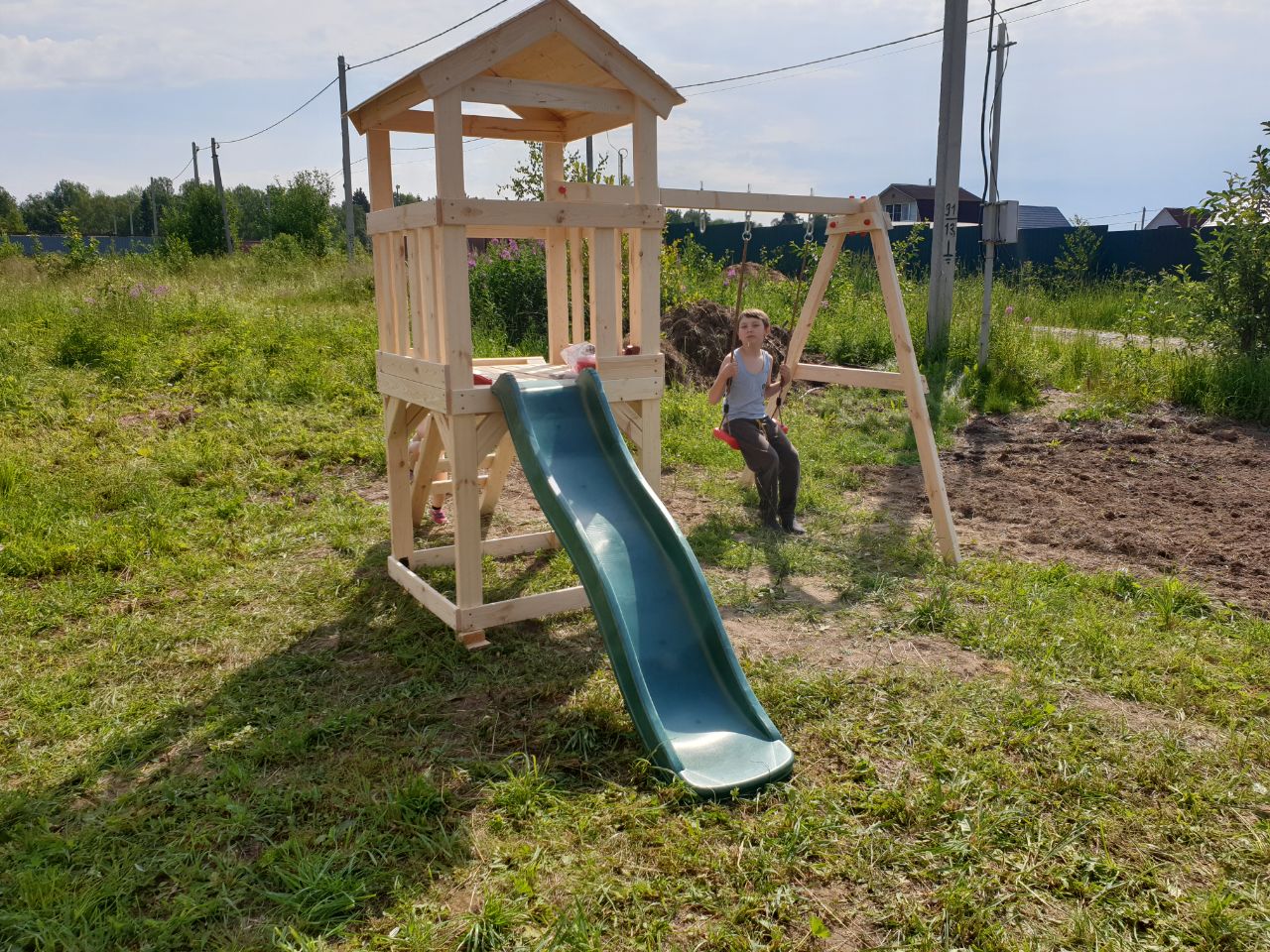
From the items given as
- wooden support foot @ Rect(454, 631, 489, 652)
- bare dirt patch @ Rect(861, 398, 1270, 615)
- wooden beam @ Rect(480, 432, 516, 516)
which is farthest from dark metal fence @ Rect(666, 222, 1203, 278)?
wooden support foot @ Rect(454, 631, 489, 652)

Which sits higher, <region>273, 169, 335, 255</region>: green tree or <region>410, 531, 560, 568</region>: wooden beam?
<region>273, 169, 335, 255</region>: green tree

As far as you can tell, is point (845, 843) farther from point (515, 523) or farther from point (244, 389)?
point (244, 389)

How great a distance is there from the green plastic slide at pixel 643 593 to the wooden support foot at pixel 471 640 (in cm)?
83

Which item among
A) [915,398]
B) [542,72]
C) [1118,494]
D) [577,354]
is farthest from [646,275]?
[1118,494]

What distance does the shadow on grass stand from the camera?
244cm

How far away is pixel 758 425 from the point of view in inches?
231

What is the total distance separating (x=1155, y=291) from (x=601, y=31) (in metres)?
10.9

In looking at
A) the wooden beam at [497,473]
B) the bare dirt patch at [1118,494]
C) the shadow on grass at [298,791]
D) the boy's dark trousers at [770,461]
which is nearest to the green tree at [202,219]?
the wooden beam at [497,473]

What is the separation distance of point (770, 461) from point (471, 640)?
2387 millimetres

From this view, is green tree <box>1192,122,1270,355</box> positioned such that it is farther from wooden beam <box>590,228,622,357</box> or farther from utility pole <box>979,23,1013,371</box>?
wooden beam <box>590,228,622,357</box>

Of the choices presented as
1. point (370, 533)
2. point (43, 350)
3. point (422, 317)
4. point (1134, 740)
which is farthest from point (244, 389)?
point (1134, 740)

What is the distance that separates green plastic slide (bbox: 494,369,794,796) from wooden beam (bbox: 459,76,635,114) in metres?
1.19

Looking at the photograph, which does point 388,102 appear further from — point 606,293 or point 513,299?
point 513,299

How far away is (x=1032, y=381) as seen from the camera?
9797mm
